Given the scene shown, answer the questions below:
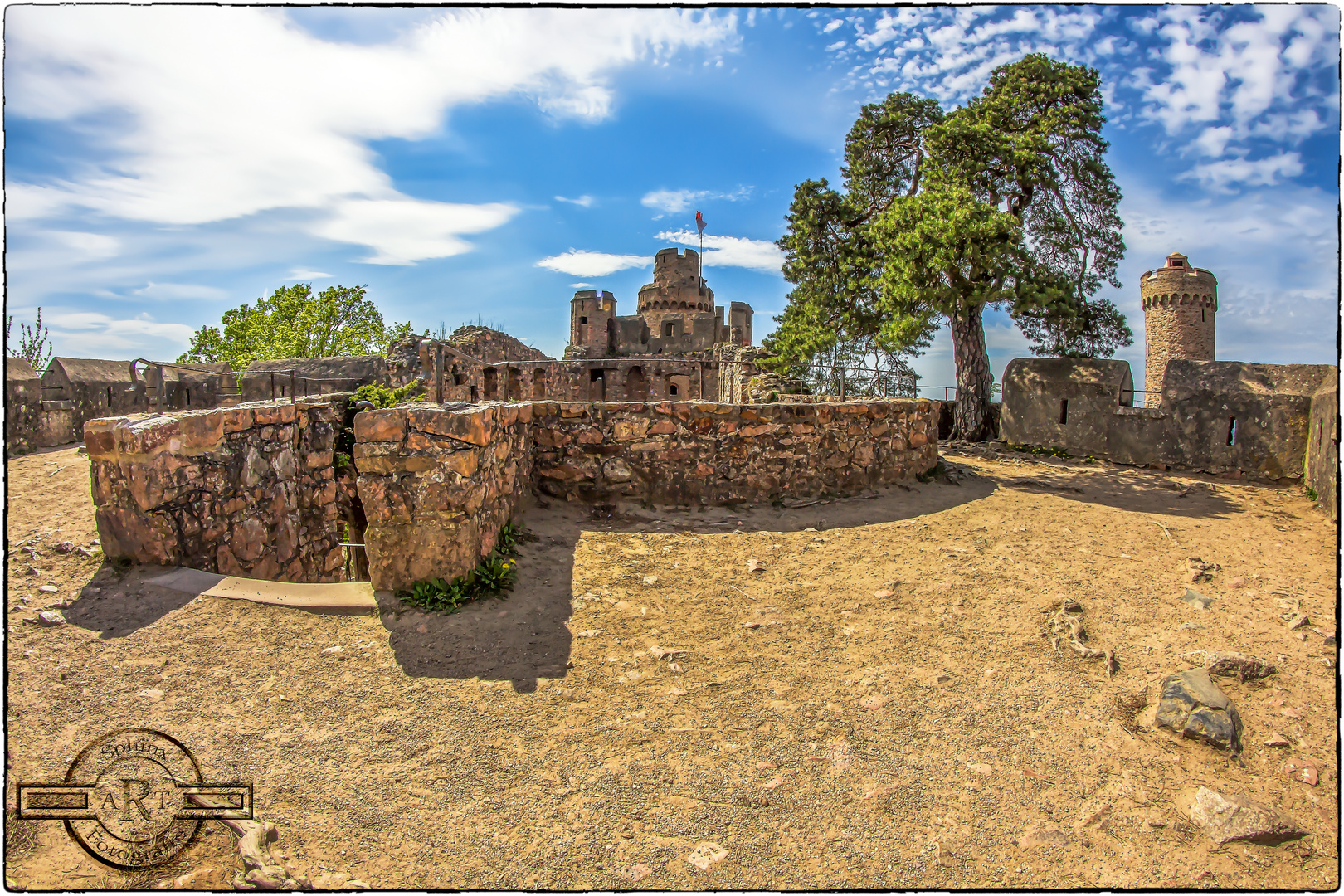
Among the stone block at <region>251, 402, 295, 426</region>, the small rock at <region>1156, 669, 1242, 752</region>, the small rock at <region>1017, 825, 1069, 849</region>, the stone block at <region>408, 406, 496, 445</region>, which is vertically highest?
→ the stone block at <region>251, 402, 295, 426</region>

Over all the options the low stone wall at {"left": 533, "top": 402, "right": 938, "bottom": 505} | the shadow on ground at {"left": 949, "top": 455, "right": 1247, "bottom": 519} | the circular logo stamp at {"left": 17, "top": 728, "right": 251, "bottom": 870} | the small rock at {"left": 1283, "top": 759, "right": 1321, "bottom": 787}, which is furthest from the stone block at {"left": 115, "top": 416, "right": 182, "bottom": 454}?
the shadow on ground at {"left": 949, "top": 455, "right": 1247, "bottom": 519}

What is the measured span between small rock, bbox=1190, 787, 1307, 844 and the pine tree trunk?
11.7 meters

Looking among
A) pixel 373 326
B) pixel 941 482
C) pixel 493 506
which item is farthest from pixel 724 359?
pixel 373 326

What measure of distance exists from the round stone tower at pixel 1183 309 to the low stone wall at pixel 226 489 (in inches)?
1166

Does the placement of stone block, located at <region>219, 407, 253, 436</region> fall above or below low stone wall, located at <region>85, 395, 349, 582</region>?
above

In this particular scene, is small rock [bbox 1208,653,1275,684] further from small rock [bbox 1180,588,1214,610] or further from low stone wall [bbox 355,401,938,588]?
low stone wall [bbox 355,401,938,588]

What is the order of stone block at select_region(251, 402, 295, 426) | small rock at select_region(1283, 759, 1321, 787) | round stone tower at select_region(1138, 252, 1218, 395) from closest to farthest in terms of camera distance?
small rock at select_region(1283, 759, 1321, 787) < stone block at select_region(251, 402, 295, 426) < round stone tower at select_region(1138, 252, 1218, 395)

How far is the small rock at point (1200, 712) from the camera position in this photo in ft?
9.01

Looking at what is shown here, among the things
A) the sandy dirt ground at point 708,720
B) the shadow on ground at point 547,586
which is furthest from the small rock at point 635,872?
the shadow on ground at point 547,586

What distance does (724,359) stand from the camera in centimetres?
2194

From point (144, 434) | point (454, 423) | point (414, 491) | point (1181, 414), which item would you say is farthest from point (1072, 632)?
point (1181, 414)

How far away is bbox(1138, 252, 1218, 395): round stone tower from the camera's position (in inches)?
972

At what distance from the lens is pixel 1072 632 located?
375 centimetres

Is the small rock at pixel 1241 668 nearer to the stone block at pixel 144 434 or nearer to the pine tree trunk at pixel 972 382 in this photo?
the stone block at pixel 144 434
